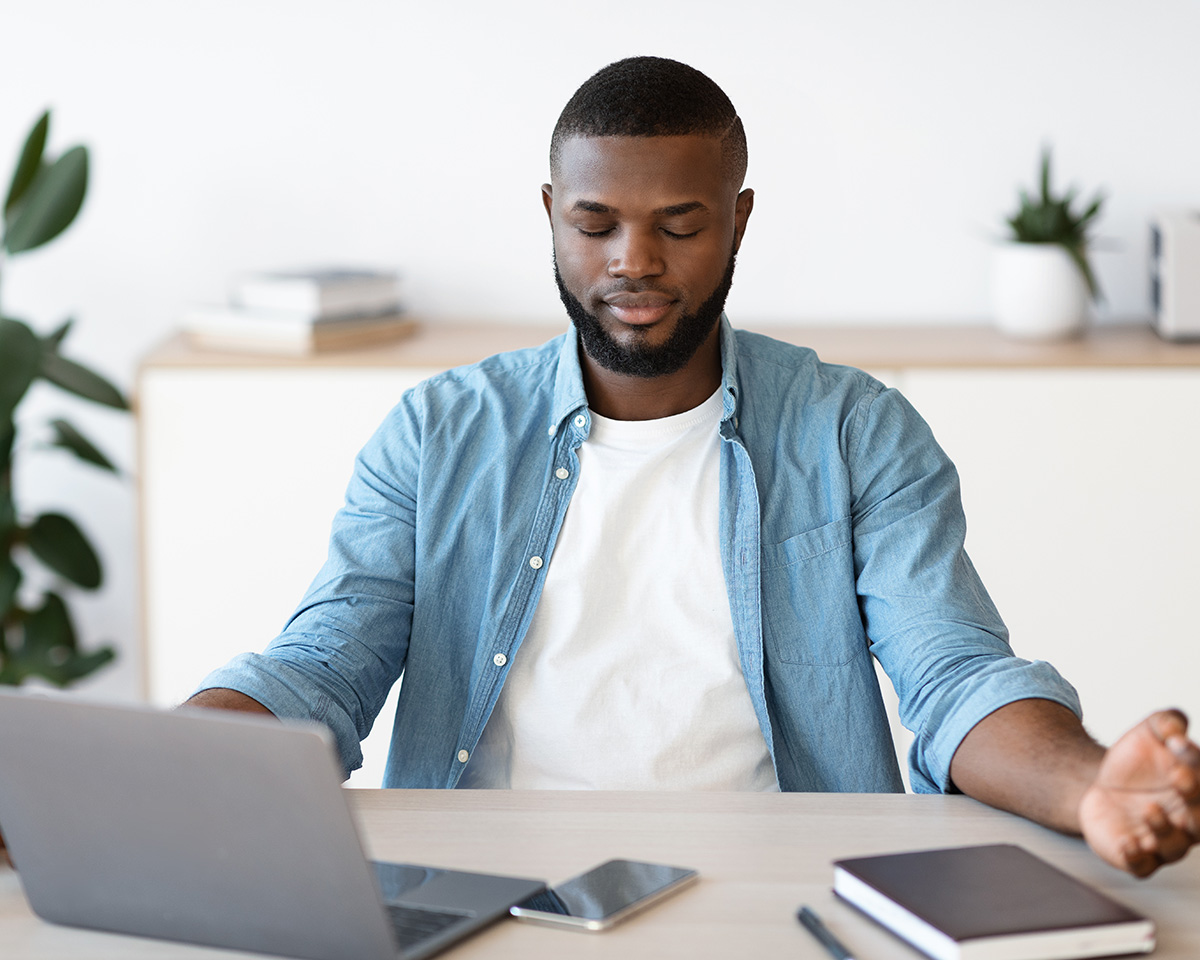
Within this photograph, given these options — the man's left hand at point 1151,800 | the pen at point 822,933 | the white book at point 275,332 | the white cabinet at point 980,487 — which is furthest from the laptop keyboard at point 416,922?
the white book at point 275,332

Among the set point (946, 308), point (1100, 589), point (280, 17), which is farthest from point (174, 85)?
point (1100, 589)

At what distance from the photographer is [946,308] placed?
269cm

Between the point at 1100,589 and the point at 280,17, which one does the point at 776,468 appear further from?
the point at 280,17

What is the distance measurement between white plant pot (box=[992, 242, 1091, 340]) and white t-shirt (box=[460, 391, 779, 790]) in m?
1.26

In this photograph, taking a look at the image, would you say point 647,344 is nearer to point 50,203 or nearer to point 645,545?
point 645,545

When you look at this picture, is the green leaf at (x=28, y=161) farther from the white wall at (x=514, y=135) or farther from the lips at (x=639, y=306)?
the lips at (x=639, y=306)

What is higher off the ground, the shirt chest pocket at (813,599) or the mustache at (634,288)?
the mustache at (634,288)

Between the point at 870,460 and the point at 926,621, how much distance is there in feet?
0.65

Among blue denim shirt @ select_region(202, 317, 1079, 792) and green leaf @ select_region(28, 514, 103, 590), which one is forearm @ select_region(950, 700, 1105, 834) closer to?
blue denim shirt @ select_region(202, 317, 1079, 792)

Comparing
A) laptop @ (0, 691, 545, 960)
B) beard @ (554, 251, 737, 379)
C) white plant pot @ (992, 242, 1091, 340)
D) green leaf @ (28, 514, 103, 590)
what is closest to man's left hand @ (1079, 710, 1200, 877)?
laptop @ (0, 691, 545, 960)

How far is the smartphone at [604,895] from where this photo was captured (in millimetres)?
897

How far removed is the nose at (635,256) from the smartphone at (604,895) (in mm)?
597

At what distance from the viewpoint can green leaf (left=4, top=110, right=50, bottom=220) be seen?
7.83ft

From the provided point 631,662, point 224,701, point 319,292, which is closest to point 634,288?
point 631,662
